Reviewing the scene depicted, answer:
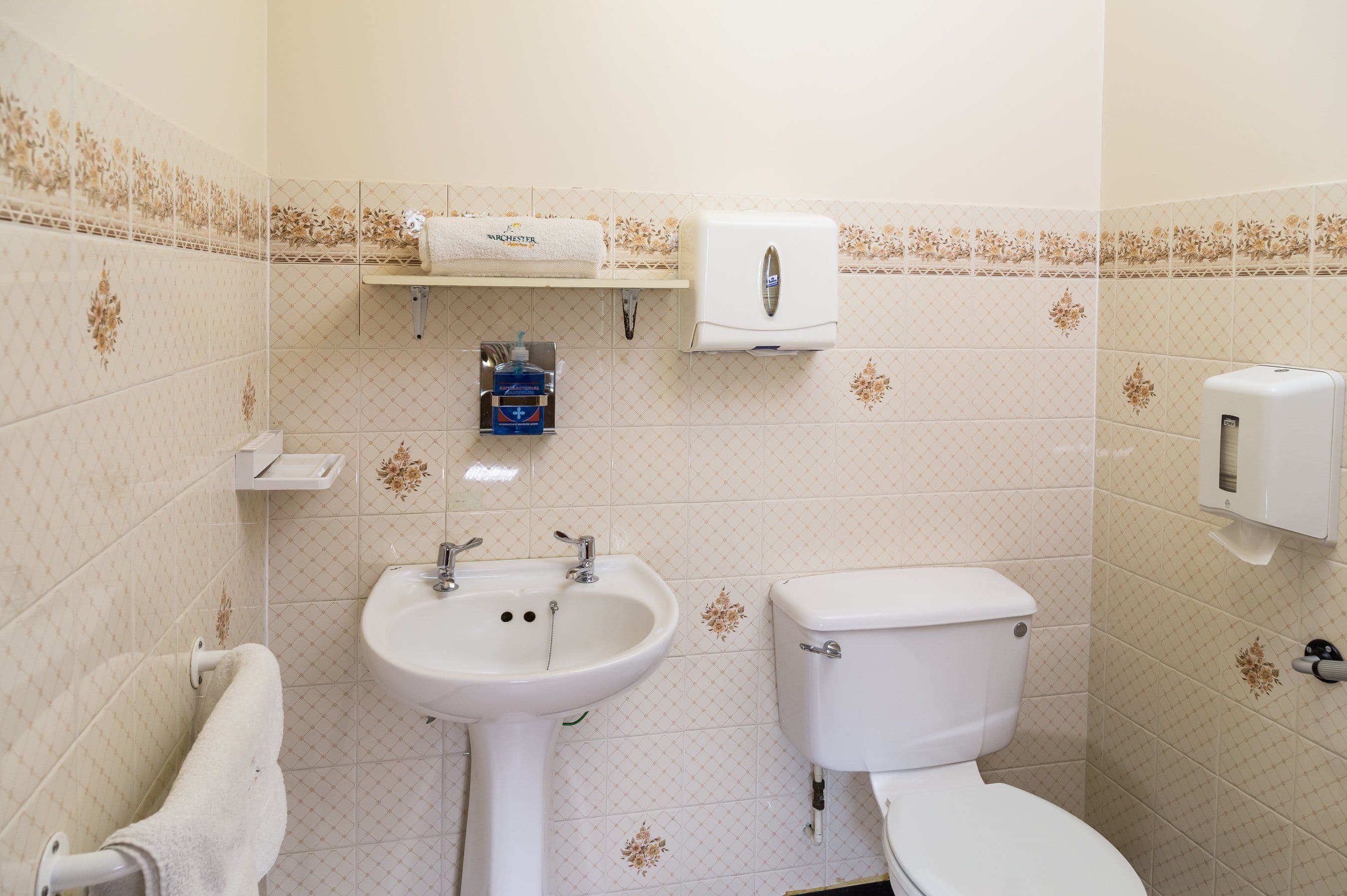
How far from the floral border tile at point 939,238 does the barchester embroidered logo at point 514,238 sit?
86 centimetres

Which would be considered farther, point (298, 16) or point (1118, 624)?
point (1118, 624)

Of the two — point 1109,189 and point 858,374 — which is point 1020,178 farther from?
point 858,374

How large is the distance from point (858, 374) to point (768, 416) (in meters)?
0.23

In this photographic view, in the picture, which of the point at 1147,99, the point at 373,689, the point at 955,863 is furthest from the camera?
the point at 1147,99

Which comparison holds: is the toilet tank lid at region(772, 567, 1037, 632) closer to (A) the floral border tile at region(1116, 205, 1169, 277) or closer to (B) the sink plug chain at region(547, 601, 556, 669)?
(B) the sink plug chain at region(547, 601, 556, 669)

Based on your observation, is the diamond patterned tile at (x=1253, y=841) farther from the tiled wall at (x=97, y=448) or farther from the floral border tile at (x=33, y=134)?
the floral border tile at (x=33, y=134)

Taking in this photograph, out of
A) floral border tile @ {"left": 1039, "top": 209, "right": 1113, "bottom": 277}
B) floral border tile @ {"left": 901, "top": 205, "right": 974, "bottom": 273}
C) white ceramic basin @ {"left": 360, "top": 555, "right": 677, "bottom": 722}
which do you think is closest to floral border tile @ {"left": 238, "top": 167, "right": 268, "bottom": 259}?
white ceramic basin @ {"left": 360, "top": 555, "right": 677, "bottom": 722}

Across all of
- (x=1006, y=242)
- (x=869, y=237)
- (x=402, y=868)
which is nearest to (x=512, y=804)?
(x=402, y=868)

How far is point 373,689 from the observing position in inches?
72.4

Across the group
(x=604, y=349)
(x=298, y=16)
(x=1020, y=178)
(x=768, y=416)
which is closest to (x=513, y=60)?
(x=298, y=16)

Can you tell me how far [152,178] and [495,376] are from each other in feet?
2.61

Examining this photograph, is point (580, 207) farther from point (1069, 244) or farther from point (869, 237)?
point (1069, 244)

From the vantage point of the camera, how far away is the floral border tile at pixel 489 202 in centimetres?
180

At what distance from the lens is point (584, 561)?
183 centimetres
